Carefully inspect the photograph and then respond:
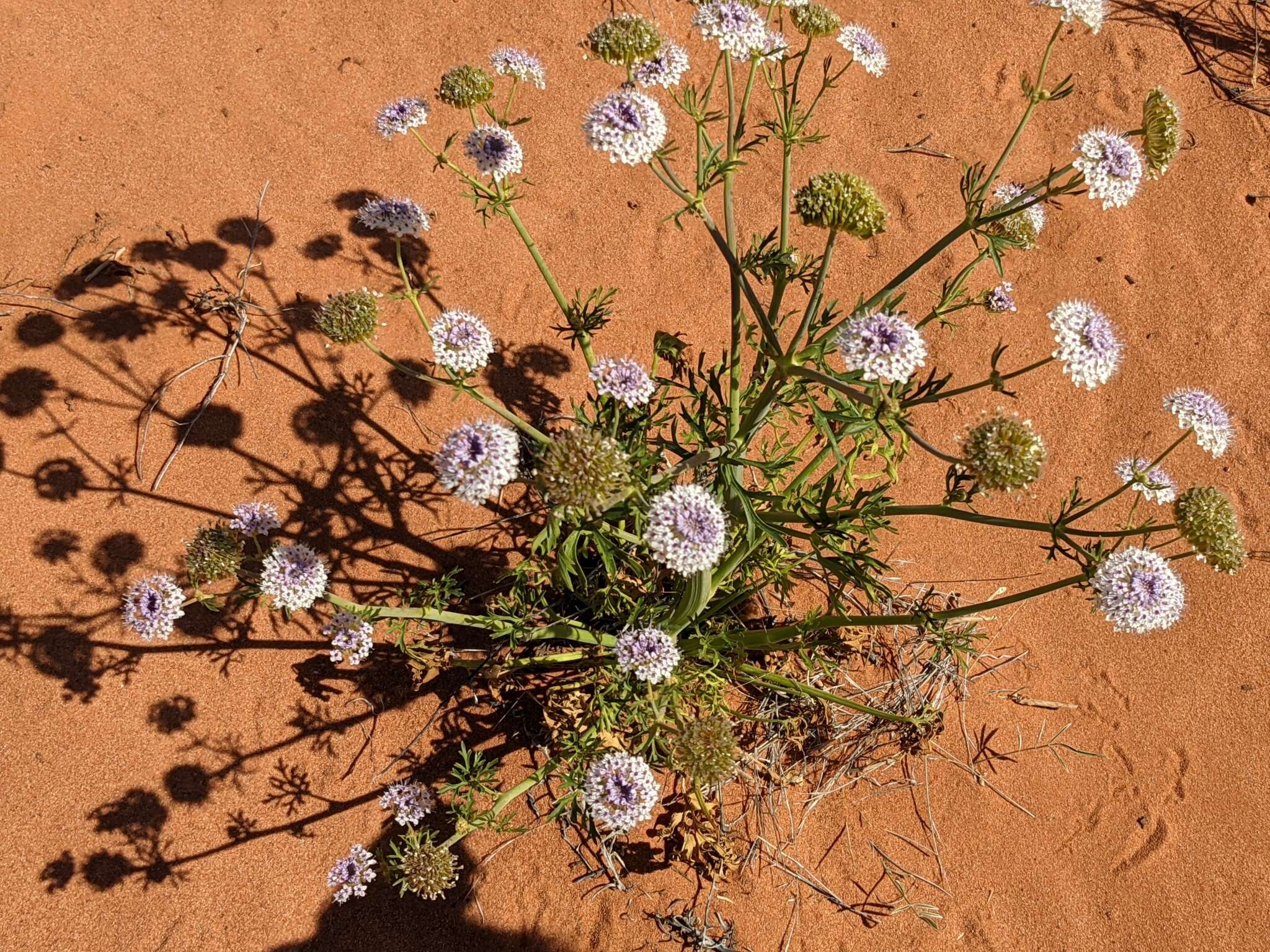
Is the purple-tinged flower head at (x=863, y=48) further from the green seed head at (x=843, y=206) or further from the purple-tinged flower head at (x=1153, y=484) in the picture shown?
the purple-tinged flower head at (x=1153, y=484)

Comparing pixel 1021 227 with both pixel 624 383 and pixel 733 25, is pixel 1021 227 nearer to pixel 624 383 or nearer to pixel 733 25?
pixel 733 25

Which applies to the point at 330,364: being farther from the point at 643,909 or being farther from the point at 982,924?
the point at 982,924

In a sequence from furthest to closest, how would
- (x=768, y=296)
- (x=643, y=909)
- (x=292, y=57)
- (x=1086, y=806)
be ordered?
(x=292, y=57), (x=768, y=296), (x=1086, y=806), (x=643, y=909)

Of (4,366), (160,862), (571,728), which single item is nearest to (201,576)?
(160,862)

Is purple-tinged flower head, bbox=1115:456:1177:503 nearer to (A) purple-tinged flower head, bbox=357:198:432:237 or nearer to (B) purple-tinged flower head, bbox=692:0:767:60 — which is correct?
(B) purple-tinged flower head, bbox=692:0:767:60

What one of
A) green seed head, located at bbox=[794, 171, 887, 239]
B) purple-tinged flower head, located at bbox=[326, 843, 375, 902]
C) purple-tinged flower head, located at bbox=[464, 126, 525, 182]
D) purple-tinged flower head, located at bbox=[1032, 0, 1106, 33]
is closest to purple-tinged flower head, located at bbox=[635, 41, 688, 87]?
purple-tinged flower head, located at bbox=[464, 126, 525, 182]

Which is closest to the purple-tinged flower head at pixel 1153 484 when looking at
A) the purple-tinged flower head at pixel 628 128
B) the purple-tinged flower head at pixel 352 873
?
the purple-tinged flower head at pixel 628 128
